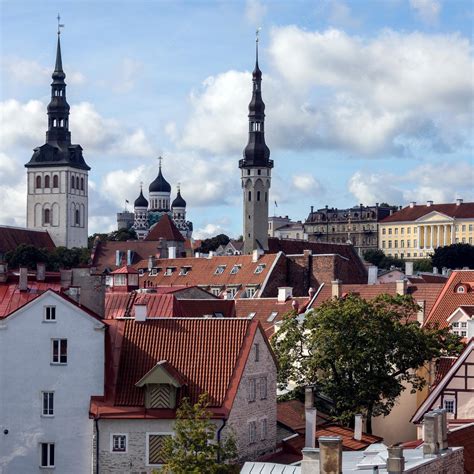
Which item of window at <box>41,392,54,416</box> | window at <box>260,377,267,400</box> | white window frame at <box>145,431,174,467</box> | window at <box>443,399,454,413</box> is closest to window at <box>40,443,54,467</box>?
window at <box>41,392,54,416</box>

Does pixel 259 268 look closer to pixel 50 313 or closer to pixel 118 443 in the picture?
pixel 50 313

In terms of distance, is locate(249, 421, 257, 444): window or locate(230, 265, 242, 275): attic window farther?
locate(230, 265, 242, 275): attic window

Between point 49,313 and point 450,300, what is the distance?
86.0 ft

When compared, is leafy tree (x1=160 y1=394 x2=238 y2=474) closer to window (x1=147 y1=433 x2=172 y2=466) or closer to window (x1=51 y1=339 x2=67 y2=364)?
window (x1=147 y1=433 x2=172 y2=466)

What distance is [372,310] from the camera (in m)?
50.9

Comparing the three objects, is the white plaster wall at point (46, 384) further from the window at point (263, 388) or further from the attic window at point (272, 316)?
the attic window at point (272, 316)

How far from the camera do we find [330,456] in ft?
88.9

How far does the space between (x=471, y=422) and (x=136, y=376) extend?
10.7 metres

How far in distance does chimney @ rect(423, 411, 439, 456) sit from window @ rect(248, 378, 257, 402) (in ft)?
40.6

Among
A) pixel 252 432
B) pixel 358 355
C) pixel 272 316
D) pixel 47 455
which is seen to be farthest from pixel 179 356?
pixel 272 316

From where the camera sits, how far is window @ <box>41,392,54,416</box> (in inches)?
1703

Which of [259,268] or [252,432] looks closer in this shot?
[252,432]

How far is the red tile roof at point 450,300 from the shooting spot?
6268 cm

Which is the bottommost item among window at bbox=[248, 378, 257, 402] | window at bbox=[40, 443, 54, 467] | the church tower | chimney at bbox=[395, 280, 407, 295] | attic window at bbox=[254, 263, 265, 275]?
window at bbox=[40, 443, 54, 467]
